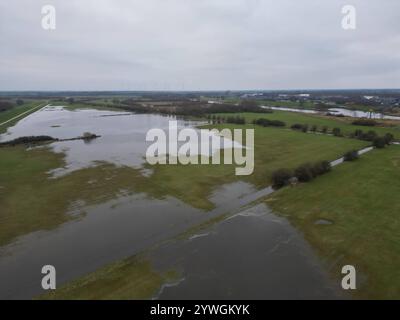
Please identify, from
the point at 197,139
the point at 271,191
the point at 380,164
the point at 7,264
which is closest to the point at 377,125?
the point at 380,164

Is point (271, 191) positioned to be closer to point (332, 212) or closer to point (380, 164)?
point (332, 212)

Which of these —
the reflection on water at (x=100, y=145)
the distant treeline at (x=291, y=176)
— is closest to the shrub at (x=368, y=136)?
the reflection on water at (x=100, y=145)

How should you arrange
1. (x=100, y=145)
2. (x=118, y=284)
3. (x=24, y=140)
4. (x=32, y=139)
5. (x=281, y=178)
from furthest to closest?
(x=32, y=139) → (x=24, y=140) → (x=100, y=145) → (x=281, y=178) → (x=118, y=284)

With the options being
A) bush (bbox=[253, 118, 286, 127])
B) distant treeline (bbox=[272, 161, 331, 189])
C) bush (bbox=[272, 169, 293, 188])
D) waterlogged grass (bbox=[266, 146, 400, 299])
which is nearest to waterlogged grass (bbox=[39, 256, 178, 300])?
waterlogged grass (bbox=[266, 146, 400, 299])

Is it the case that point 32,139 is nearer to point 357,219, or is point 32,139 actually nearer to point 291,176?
point 291,176

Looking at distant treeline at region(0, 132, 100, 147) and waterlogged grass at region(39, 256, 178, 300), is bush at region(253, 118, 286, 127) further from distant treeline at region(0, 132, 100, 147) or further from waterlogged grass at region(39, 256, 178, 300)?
waterlogged grass at region(39, 256, 178, 300)

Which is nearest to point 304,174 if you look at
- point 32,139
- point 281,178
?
point 281,178
